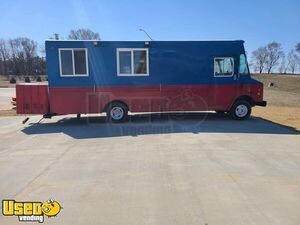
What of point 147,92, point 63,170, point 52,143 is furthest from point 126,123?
point 63,170

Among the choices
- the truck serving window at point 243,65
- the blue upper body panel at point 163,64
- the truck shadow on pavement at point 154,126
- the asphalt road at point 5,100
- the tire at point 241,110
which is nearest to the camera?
the truck shadow on pavement at point 154,126

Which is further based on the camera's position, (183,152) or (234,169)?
(183,152)

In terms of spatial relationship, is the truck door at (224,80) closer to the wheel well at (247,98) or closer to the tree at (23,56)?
the wheel well at (247,98)

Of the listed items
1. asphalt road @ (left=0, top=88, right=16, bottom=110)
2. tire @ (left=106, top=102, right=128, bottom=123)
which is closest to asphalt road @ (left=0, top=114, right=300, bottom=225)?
tire @ (left=106, top=102, right=128, bottom=123)

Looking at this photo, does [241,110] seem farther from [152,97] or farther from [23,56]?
[23,56]

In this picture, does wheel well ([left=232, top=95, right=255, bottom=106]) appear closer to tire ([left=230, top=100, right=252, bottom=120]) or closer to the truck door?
tire ([left=230, top=100, right=252, bottom=120])

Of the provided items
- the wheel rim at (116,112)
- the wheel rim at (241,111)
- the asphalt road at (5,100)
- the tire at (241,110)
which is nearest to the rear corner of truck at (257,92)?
the tire at (241,110)

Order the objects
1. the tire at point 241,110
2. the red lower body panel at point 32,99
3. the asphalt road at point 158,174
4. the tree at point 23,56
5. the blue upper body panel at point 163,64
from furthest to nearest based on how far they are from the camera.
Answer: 1. the tree at point 23,56
2. the tire at point 241,110
3. the blue upper body panel at point 163,64
4. the red lower body panel at point 32,99
5. the asphalt road at point 158,174

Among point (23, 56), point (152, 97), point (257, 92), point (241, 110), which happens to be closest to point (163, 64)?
point (152, 97)

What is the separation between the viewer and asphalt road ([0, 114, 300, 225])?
4.28 metres

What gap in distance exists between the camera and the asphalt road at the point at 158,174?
428cm

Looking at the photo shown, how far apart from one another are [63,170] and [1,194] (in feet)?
4.59

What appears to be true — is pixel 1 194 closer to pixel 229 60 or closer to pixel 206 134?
pixel 206 134

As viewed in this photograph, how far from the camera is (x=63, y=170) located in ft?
20.6
